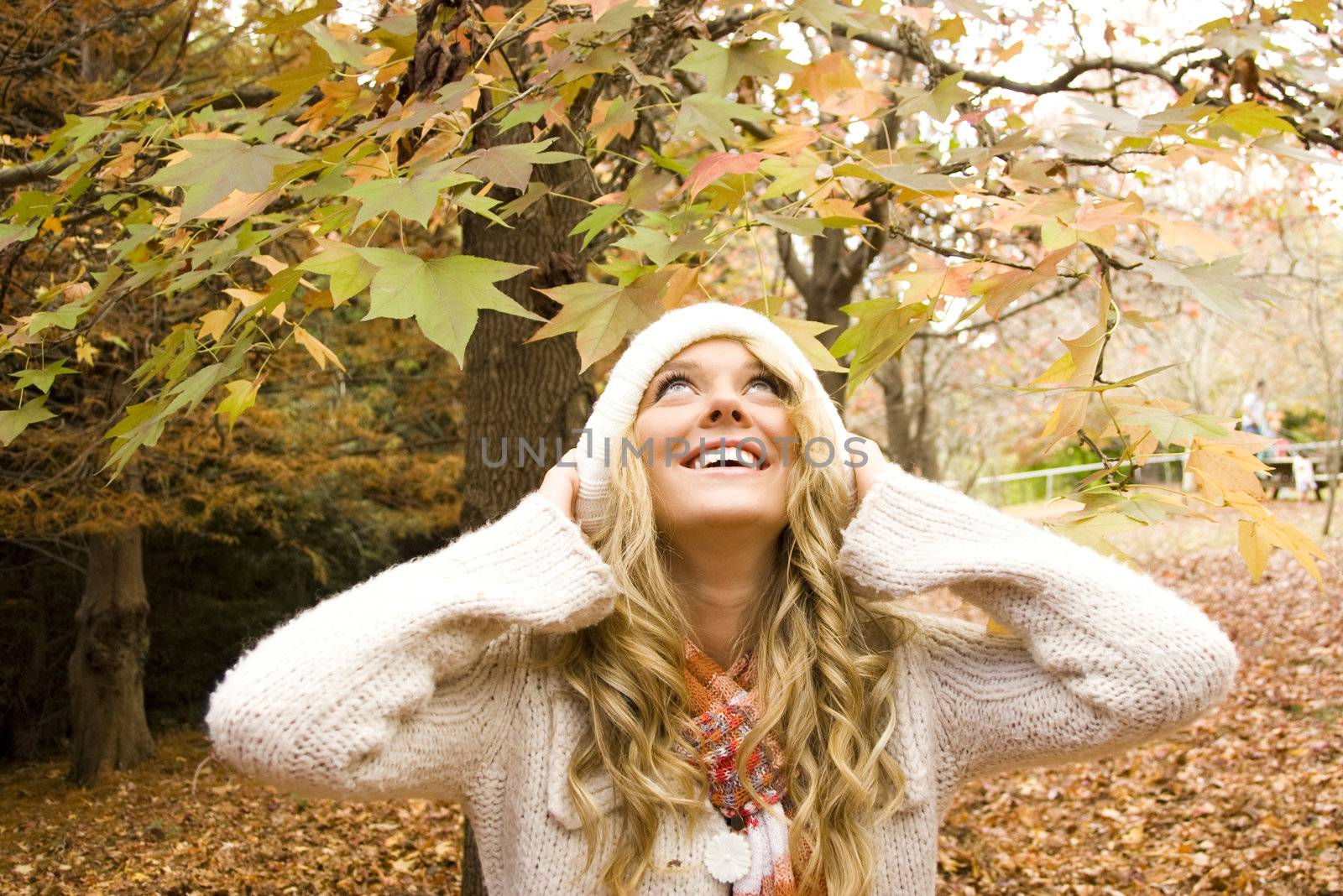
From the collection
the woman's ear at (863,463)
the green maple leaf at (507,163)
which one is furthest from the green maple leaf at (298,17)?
the woman's ear at (863,463)

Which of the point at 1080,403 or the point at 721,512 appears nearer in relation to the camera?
the point at 1080,403

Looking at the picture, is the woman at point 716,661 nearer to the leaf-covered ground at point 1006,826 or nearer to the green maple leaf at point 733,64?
the green maple leaf at point 733,64

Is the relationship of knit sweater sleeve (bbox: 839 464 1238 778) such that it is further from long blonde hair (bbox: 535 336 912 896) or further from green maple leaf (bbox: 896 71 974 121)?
green maple leaf (bbox: 896 71 974 121)

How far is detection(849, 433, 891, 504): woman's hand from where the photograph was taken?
193 cm

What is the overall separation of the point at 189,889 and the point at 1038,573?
4.05 meters

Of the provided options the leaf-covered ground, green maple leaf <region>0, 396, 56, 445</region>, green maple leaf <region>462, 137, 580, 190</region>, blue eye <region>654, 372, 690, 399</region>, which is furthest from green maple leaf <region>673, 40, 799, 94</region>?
the leaf-covered ground

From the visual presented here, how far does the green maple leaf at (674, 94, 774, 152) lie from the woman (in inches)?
14.4

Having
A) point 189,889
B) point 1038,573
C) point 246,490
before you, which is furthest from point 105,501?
point 1038,573

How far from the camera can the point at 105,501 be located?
213 inches

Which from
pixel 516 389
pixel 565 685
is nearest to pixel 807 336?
pixel 565 685

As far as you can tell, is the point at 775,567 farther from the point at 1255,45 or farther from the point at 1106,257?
the point at 1255,45

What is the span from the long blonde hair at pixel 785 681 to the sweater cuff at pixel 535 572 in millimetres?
102

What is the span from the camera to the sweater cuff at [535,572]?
168cm

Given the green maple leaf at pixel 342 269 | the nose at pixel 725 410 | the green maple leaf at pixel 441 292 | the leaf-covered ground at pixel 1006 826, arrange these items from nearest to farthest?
1. the green maple leaf at pixel 441 292
2. the green maple leaf at pixel 342 269
3. the nose at pixel 725 410
4. the leaf-covered ground at pixel 1006 826
